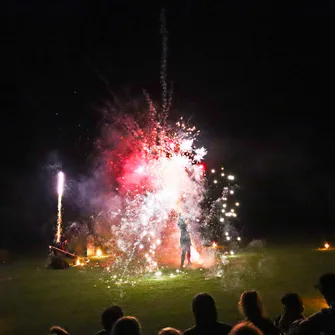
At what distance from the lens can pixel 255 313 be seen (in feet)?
14.3

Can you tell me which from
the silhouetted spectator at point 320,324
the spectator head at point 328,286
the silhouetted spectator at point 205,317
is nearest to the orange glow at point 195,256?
the silhouetted spectator at point 205,317

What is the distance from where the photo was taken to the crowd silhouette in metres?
3.52

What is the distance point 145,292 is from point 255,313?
7806 mm

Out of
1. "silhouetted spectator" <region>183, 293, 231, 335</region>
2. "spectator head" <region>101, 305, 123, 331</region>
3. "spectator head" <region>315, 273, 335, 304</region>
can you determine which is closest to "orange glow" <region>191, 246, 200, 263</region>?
"spectator head" <region>101, 305, 123, 331</region>

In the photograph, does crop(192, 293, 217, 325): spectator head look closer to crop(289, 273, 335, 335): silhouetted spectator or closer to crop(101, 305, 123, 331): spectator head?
crop(289, 273, 335, 335): silhouetted spectator

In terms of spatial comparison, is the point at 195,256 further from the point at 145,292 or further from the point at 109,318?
the point at 109,318

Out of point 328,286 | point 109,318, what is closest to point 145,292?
point 109,318

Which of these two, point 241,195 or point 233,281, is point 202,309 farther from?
point 241,195

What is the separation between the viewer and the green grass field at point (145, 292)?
8.74 m

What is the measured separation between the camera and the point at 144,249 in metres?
24.2

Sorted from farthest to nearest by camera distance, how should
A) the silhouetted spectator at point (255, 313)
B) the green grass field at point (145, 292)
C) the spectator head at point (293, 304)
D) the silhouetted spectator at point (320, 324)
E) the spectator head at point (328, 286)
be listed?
the green grass field at point (145, 292) < the spectator head at point (293, 304) < the silhouetted spectator at point (255, 313) < the spectator head at point (328, 286) < the silhouetted spectator at point (320, 324)

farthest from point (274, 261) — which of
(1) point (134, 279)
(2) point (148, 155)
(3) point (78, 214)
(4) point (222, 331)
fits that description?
(3) point (78, 214)

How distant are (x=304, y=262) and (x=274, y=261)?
1.23 meters

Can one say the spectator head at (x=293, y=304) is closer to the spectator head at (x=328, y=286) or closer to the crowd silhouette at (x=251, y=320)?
the crowd silhouette at (x=251, y=320)
